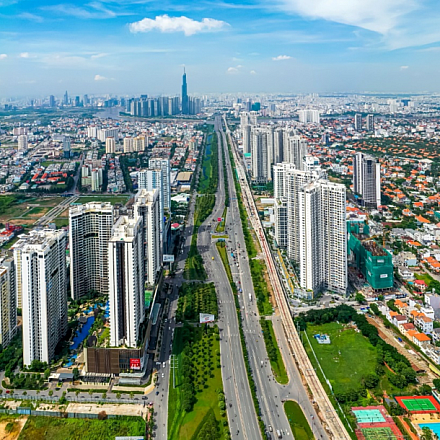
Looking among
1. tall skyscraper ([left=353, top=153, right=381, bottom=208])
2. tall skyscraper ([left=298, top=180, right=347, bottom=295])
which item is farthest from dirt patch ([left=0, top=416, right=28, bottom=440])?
tall skyscraper ([left=353, top=153, right=381, bottom=208])

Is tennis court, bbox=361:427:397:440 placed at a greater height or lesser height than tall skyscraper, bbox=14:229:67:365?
lesser

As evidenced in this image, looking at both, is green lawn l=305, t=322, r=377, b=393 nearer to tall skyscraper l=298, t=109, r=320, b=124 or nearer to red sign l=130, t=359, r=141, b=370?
red sign l=130, t=359, r=141, b=370

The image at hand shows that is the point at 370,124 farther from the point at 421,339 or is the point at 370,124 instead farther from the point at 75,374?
the point at 75,374

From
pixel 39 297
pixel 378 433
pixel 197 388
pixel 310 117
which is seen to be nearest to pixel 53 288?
pixel 39 297

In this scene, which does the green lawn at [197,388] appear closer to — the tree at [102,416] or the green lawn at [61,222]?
the tree at [102,416]

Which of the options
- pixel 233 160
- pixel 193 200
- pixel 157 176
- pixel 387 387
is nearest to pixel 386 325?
pixel 387 387

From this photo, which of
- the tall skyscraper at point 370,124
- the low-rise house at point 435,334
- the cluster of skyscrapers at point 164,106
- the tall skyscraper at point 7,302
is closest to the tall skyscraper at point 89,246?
the tall skyscraper at point 7,302

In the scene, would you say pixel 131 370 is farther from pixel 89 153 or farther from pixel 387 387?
pixel 89 153
